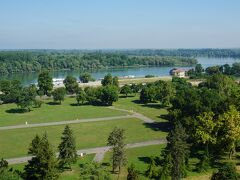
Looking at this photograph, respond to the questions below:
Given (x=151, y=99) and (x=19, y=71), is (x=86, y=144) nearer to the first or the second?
(x=151, y=99)

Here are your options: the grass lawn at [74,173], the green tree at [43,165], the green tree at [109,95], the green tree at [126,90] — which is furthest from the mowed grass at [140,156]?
the green tree at [126,90]

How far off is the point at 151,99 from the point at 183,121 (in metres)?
29.9

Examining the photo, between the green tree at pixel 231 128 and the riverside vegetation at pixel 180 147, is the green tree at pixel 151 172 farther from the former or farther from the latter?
the green tree at pixel 231 128

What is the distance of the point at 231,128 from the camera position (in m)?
40.1

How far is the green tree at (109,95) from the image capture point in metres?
74.4

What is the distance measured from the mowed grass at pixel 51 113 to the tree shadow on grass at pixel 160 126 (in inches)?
379

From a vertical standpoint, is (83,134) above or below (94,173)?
below

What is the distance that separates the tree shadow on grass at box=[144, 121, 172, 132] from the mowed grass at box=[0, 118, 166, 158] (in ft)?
1.53

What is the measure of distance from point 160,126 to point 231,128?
17.8 metres

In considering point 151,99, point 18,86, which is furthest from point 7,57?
point 151,99

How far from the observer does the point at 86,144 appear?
4741 centimetres

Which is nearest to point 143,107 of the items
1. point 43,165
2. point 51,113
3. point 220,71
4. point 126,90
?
point 126,90

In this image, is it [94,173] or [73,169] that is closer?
[94,173]

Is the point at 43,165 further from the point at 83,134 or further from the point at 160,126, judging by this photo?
the point at 160,126
